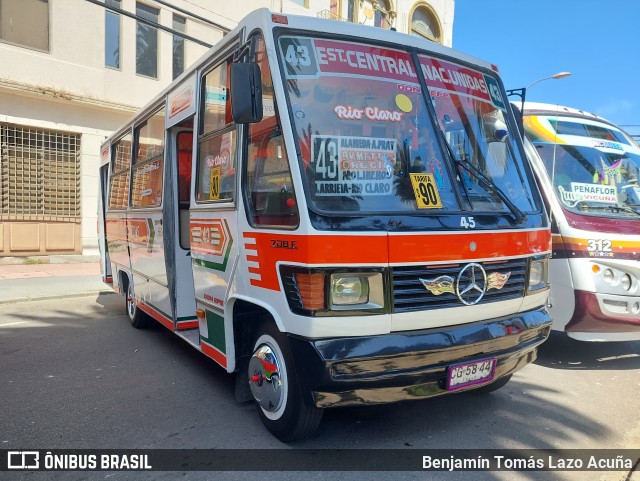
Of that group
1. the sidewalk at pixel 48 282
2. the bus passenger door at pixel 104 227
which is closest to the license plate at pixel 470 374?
the bus passenger door at pixel 104 227

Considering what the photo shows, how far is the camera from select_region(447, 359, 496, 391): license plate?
10.3 ft

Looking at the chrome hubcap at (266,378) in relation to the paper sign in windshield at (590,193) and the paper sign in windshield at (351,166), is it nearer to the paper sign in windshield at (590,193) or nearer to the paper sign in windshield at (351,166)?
the paper sign in windshield at (351,166)

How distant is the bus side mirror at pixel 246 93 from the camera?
312 cm

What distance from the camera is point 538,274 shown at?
386cm

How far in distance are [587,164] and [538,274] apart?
223 centimetres

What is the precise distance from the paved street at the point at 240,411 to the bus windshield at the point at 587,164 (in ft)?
5.70

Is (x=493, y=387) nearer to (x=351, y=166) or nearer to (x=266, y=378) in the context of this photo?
(x=266, y=378)

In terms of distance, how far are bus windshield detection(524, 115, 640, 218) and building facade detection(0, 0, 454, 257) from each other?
994 centimetres

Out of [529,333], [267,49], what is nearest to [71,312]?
[267,49]

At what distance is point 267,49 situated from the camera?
3.24 m

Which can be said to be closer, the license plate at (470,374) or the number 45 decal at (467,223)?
the license plate at (470,374)

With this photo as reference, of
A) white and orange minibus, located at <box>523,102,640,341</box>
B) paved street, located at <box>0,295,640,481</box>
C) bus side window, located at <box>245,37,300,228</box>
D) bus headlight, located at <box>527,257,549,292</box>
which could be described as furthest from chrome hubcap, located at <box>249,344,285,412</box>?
white and orange minibus, located at <box>523,102,640,341</box>

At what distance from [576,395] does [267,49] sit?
3904 mm

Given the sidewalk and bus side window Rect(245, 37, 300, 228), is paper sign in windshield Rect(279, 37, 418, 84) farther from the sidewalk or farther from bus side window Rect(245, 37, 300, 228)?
the sidewalk
